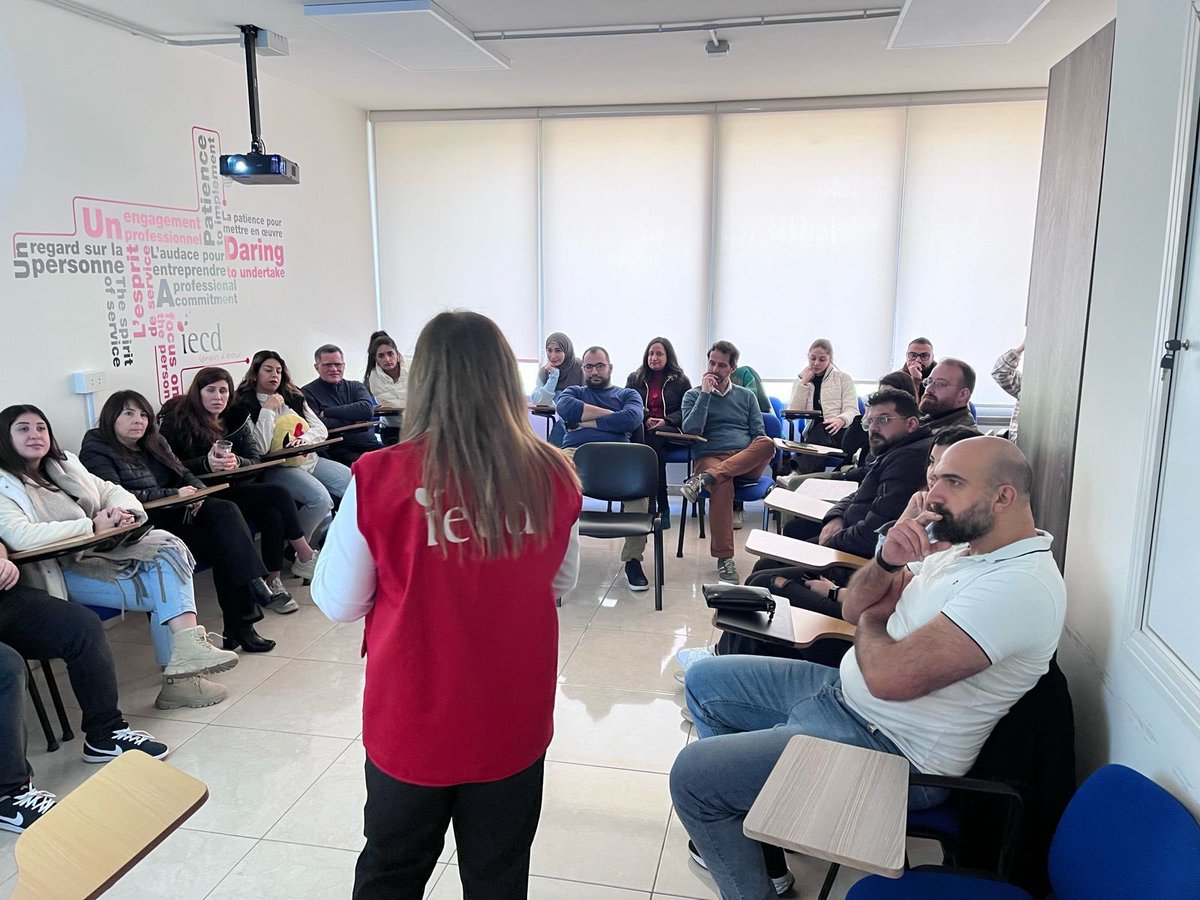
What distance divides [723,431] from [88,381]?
3.55m

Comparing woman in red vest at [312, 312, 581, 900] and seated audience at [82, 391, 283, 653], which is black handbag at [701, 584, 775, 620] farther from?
seated audience at [82, 391, 283, 653]

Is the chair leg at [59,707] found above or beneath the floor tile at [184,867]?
above

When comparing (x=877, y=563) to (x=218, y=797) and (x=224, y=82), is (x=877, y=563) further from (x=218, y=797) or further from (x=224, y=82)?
(x=224, y=82)

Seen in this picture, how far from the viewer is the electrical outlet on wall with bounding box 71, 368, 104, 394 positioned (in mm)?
4188

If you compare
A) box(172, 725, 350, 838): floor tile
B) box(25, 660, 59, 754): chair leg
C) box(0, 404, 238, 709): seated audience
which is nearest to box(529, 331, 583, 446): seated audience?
box(0, 404, 238, 709): seated audience

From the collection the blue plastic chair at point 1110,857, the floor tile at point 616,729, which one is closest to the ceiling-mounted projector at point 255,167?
the floor tile at point 616,729

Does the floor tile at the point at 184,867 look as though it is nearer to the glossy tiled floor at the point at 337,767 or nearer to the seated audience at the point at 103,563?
the glossy tiled floor at the point at 337,767

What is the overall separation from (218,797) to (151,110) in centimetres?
371

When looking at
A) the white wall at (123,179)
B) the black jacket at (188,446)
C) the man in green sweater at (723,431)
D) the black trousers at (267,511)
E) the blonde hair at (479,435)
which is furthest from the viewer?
the man in green sweater at (723,431)

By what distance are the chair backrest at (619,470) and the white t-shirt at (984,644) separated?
2.69m

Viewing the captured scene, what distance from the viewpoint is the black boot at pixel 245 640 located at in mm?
3961

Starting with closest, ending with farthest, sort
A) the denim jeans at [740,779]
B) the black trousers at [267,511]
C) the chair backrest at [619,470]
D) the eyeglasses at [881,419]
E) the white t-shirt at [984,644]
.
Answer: the white t-shirt at [984,644] < the denim jeans at [740,779] < the eyeglasses at [881,419] < the black trousers at [267,511] < the chair backrest at [619,470]

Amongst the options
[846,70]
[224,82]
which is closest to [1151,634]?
[846,70]

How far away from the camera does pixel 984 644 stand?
1.79 metres
